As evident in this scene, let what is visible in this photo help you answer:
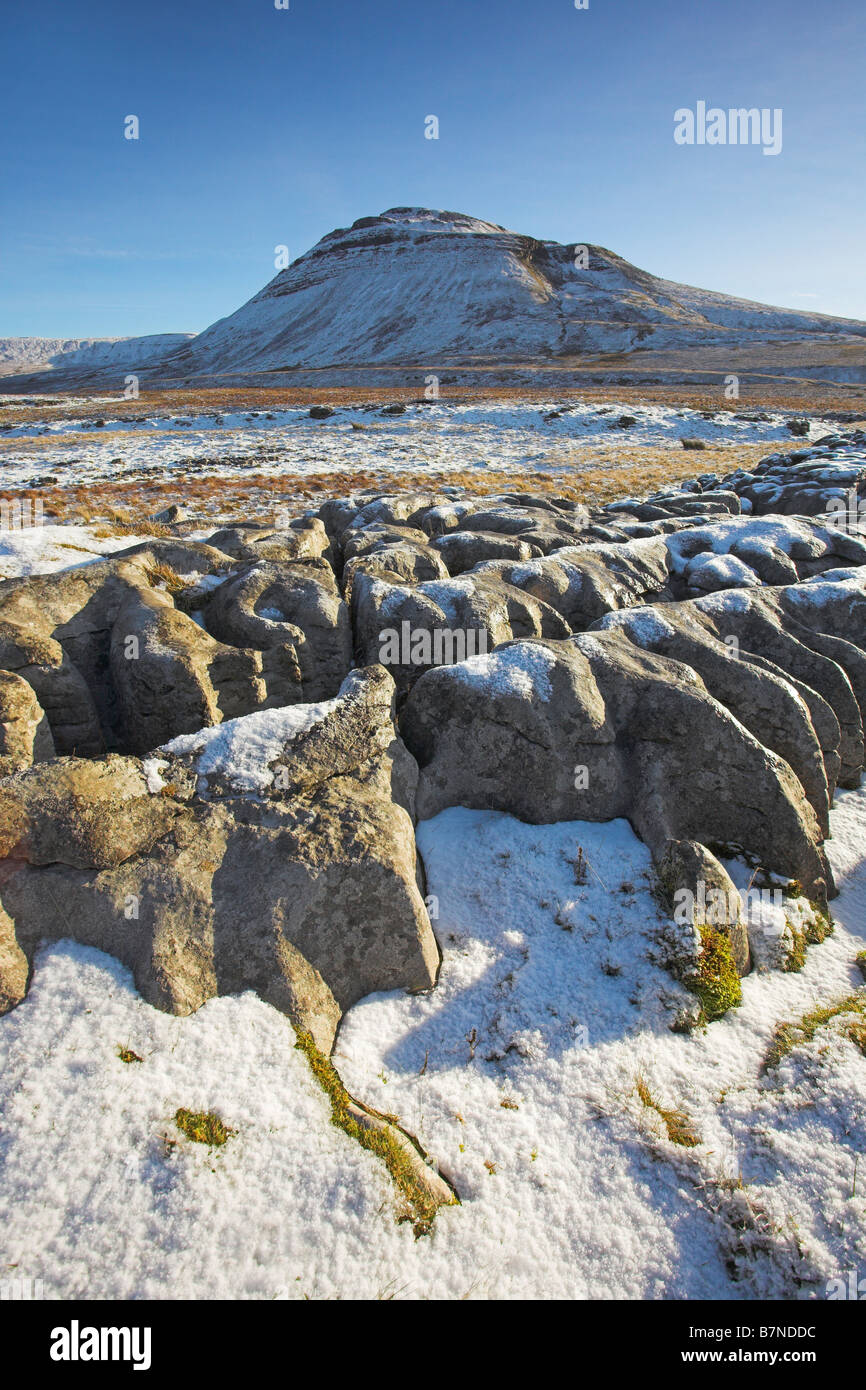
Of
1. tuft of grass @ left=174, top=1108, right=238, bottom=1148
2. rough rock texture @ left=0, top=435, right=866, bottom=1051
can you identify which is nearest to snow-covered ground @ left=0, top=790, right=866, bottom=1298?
tuft of grass @ left=174, top=1108, right=238, bottom=1148

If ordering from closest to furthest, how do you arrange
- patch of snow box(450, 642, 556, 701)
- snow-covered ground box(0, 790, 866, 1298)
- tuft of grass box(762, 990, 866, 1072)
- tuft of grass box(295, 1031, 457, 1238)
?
snow-covered ground box(0, 790, 866, 1298) → tuft of grass box(295, 1031, 457, 1238) → tuft of grass box(762, 990, 866, 1072) → patch of snow box(450, 642, 556, 701)

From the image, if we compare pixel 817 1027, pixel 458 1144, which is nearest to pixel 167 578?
pixel 458 1144

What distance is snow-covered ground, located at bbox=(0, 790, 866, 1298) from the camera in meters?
5.55

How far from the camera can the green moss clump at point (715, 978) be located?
8.28 metres

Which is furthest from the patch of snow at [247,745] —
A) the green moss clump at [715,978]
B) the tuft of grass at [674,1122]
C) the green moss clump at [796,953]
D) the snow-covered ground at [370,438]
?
the snow-covered ground at [370,438]

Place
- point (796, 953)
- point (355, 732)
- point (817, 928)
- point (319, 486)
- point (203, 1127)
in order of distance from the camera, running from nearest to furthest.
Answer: point (203, 1127) → point (796, 953) → point (817, 928) → point (355, 732) → point (319, 486)

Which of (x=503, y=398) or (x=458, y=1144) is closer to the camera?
(x=458, y=1144)

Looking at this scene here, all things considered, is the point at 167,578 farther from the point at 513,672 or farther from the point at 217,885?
the point at 217,885

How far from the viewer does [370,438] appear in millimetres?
58625

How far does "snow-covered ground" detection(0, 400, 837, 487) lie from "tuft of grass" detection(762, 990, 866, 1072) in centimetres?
4129

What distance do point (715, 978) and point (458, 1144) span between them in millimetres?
3962

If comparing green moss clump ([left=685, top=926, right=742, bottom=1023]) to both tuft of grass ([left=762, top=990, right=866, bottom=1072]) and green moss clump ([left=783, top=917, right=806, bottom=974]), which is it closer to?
tuft of grass ([left=762, top=990, right=866, bottom=1072])
